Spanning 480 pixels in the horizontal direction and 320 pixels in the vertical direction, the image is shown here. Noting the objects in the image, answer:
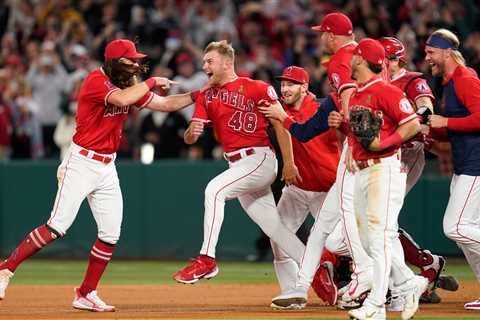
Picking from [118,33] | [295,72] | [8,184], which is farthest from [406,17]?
[295,72]

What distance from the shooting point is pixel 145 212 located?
15500 millimetres

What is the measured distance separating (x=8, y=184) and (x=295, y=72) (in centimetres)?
753

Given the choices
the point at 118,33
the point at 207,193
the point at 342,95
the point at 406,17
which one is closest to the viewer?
the point at 342,95

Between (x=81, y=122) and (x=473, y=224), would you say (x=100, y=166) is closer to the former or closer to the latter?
(x=81, y=122)

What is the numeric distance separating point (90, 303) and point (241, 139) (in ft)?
6.31

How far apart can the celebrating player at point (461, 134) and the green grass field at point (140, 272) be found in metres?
3.38

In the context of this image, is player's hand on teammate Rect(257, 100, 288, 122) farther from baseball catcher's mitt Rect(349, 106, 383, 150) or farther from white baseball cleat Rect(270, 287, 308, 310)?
white baseball cleat Rect(270, 287, 308, 310)

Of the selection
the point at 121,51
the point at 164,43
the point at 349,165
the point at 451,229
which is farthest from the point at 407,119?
the point at 164,43


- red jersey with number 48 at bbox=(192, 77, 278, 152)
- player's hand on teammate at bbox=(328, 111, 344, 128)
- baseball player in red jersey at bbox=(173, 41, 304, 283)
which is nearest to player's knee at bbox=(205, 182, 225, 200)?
baseball player in red jersey at bbox=(173, 41, 304, 283)

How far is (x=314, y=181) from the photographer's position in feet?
31.3

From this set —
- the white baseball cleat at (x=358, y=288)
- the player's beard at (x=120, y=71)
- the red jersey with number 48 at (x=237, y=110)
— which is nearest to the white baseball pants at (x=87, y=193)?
the player's beard at (x=120, y=71)

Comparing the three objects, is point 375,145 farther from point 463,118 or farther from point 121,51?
point 121,51

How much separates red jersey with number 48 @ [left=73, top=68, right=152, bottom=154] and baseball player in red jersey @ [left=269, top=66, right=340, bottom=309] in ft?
4.95

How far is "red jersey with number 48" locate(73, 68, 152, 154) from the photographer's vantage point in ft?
29.9
